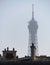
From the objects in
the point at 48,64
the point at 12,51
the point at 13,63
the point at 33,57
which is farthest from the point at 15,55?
the point at 48,64

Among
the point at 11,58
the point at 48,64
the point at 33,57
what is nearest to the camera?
the point at 48,64

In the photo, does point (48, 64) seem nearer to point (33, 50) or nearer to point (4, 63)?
point (4, 63)

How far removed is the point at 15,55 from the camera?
245 feet

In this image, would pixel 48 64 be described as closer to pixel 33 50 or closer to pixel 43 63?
pixel 43 63

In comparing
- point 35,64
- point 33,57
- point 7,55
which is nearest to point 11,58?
→ point 7,55

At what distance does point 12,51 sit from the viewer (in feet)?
248

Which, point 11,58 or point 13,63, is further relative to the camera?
point 11,58

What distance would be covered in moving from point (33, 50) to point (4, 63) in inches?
832

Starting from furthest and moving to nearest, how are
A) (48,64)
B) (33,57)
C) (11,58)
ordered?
(33,57), (11,58), (48,64)

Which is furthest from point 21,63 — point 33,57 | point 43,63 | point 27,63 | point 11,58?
point 33,57

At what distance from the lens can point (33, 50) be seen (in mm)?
81938

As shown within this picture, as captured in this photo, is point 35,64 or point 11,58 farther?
point 11,58

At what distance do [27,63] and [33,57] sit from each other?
17.9 meters

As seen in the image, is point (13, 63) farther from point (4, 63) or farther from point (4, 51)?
point (4, 51)
